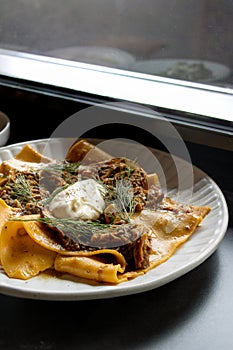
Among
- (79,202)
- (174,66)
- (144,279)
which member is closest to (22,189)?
(79,202)

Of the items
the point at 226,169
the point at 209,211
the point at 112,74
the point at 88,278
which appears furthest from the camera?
the point at 112,74

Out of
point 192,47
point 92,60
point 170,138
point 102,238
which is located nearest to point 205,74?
point 192,47

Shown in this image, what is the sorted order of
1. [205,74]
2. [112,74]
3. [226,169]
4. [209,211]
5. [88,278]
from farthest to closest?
[112,74]
[205,74]
[226,169]
[209,211]
[88,278]

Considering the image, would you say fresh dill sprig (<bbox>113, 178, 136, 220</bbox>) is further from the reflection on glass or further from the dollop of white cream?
the reflection on glass

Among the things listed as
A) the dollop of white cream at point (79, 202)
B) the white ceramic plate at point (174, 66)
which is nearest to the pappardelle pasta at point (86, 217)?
the dollop of white cream at point (79, 202)

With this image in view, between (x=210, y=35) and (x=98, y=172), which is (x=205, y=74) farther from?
(x=98, y=172)

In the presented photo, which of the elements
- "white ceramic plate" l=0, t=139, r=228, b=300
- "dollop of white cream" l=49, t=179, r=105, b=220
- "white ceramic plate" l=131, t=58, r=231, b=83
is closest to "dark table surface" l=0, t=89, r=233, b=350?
"white ceramic plate" l=0, t=139, r=228, b=300
